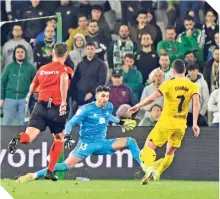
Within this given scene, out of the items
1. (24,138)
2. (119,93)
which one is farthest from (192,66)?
(24,138)

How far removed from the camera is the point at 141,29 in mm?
25562

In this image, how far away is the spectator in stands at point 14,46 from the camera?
25.0 m

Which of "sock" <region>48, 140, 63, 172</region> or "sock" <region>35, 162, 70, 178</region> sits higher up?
"sock" <region>48, 140, 63, 172</region>

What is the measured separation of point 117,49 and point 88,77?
1.30m

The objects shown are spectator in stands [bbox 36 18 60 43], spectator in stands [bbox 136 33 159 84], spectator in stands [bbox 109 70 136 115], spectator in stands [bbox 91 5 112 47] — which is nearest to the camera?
spectator in stands [bbox 109 70 136 115]

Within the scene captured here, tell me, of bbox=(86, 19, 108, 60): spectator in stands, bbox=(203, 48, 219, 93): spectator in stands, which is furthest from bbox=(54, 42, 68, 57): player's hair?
bbox=(86, 19, 108, 60): spectator in stands

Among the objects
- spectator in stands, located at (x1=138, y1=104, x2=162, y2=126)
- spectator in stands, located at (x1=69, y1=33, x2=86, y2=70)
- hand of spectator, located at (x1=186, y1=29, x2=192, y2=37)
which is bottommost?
spectator in stands, located at (x1=138, y1=104, x2=162, y2=126)

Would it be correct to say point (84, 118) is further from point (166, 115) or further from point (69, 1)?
point (69, 1)

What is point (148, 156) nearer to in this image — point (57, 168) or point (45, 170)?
point (57, 168)

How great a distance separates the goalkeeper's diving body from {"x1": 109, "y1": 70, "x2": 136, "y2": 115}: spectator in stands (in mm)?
3268

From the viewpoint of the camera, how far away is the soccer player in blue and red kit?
1994cm

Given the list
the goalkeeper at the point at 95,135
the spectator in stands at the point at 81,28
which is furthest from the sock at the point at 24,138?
the spectator in stands at the point at 81,28

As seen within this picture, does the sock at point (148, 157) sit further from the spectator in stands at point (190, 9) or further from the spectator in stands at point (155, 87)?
the spectator in stands at point (190, 9)

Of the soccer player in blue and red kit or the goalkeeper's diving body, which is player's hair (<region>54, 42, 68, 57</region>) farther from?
the goalkeeper's diving body
